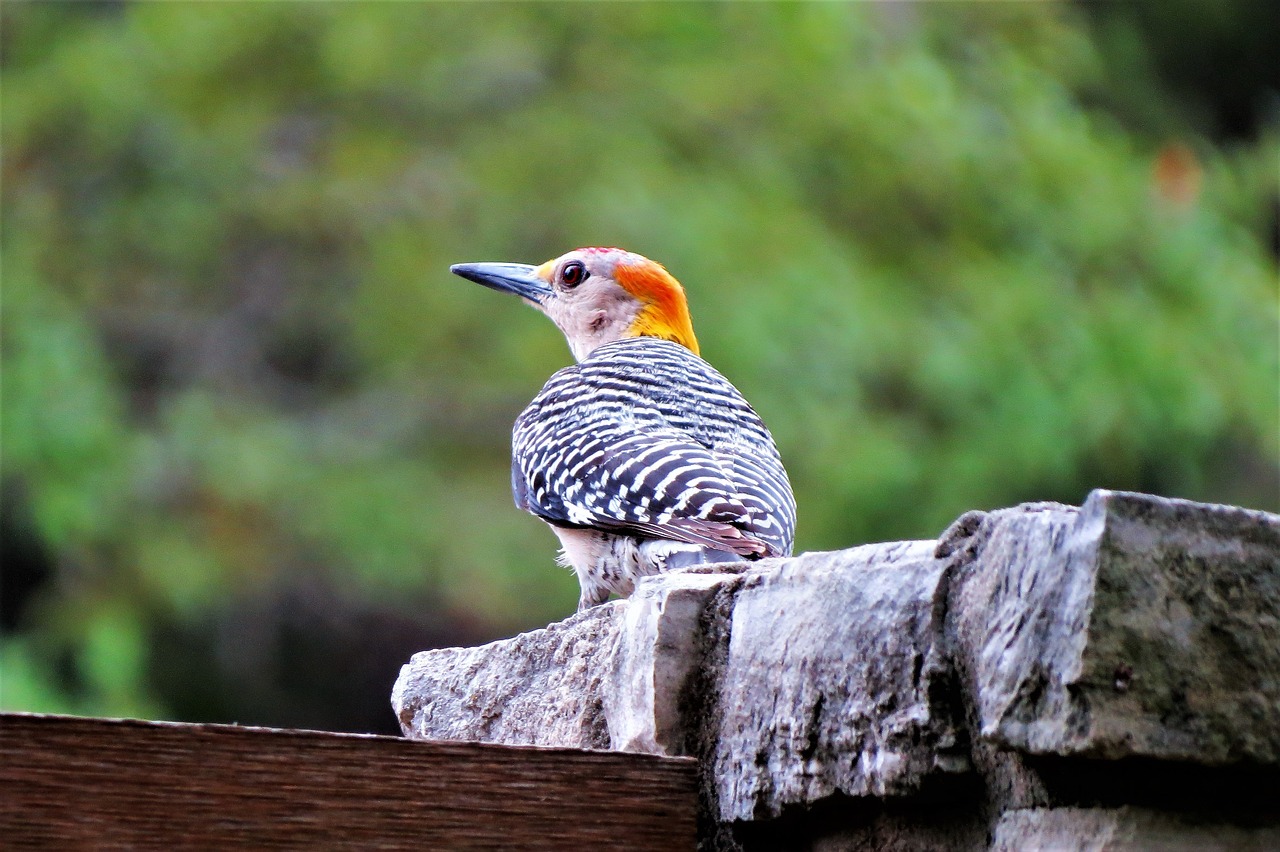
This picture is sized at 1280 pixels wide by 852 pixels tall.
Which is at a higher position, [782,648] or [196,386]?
[196,386]

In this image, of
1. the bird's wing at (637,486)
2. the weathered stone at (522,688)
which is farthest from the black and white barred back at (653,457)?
the weathered stone at (522,688)

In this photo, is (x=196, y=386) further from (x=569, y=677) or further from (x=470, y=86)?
(x=569, y=677)

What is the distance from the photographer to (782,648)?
1721 mm

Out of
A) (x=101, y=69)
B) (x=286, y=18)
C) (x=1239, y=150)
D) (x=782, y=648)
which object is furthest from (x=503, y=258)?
(x=782, y=648)

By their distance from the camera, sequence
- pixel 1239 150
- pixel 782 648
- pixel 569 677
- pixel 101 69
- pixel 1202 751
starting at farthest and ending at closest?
pixel 1239 150 < pixel 101 69 < pixel 569 677 < pixel 782 648 < pixel 1202 751

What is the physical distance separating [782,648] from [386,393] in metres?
7.95

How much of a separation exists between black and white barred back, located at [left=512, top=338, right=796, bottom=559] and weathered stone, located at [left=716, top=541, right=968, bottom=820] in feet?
4.08

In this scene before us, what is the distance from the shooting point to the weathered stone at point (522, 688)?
2.13 meters

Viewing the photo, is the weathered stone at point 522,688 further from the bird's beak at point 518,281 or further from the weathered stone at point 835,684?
the bird's beak at point 518,281

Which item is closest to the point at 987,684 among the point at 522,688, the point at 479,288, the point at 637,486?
the point at 522,688

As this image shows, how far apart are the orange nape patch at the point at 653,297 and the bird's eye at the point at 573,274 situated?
0.39 ft

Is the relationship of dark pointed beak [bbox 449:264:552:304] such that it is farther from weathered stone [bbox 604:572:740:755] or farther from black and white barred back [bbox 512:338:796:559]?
weathered stone [bbox 604:572:740:755]

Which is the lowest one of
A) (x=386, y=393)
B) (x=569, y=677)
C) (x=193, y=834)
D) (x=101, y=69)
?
(x=193, y=834)

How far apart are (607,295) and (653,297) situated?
16 cm
